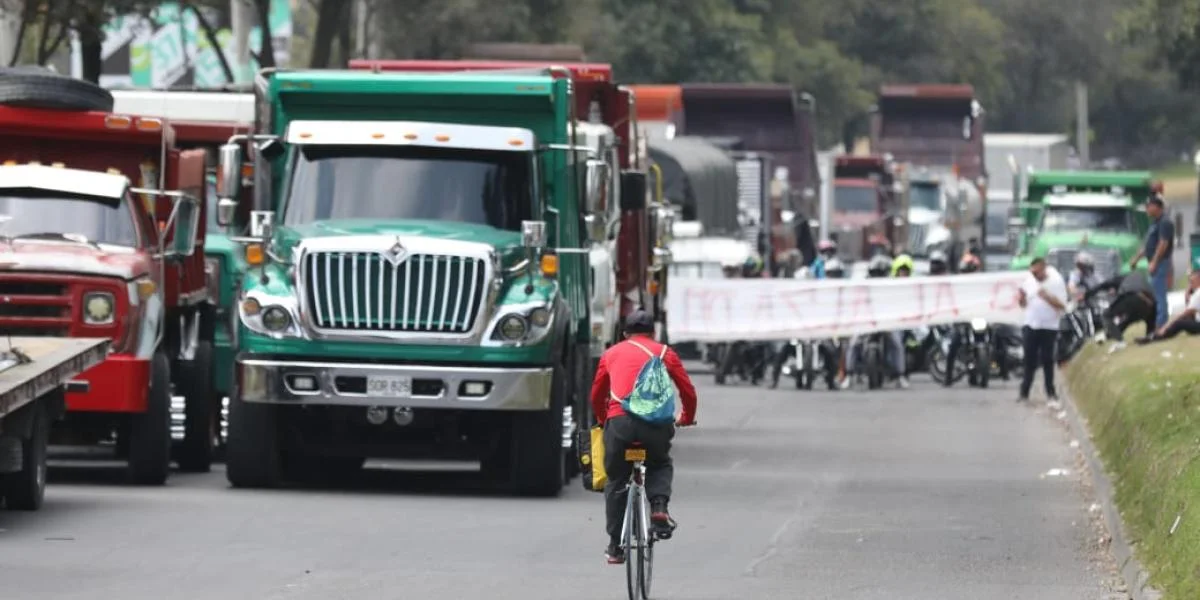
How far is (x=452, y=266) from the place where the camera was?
18.7 meters

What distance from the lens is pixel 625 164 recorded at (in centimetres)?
2392

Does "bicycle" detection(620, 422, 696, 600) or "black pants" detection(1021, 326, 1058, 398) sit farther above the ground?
"bicycle" detection(620, 422, 696, 600)

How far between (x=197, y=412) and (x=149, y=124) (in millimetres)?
2276

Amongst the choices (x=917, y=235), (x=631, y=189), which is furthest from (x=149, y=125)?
(x=917, y=235)

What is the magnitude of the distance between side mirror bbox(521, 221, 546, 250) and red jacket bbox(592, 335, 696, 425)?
5.88m

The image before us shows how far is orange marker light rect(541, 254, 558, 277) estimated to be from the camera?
1916 cm

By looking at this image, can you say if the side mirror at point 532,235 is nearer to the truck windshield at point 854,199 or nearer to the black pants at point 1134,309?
the black pants at point 1134,309

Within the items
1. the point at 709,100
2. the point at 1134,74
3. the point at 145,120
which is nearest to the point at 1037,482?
the point at 145,120

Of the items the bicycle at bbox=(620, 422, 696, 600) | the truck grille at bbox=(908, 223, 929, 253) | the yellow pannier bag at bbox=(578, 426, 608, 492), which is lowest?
the truck grille at bbox=(908, 223, 929, 253)

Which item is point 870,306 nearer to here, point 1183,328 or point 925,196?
point 1183,328

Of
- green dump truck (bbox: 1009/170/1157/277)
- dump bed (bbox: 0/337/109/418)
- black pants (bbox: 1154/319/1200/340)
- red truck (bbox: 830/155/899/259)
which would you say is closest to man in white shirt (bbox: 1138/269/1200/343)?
black pants (bbox: 1154/319/1200/340)

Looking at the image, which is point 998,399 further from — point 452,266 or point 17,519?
point 17,519

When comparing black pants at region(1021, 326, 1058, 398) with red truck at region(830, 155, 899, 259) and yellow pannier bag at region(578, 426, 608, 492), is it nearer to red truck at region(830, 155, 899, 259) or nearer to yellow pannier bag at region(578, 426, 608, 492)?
yellow pannier bag at region(578, 426, 608, 492)

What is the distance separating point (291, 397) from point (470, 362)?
4.07 ft
